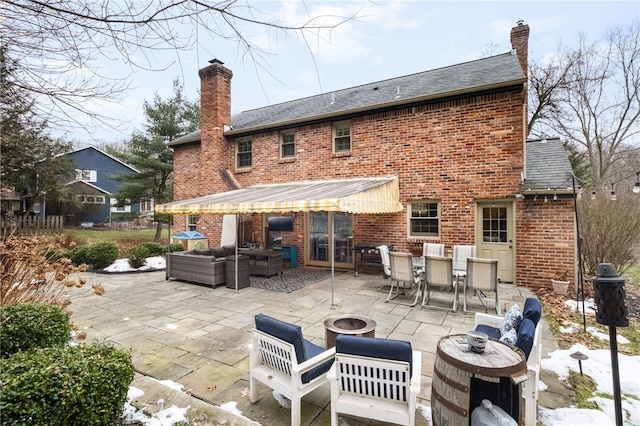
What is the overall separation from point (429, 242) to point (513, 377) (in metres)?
7.72

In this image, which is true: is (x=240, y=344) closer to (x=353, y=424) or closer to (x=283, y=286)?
(x=353, y=424)

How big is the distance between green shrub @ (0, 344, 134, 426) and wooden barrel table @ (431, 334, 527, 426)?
263cm

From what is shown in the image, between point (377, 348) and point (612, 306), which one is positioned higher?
point (612, 306)

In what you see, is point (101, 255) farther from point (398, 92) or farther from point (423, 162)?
point (398, 92)

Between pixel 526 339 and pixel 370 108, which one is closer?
pixel 526 339

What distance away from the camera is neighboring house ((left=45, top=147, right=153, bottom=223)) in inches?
976

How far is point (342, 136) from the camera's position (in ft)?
36.8

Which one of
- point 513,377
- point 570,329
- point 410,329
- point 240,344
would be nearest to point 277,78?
point 513,377

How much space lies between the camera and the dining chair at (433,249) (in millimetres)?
8936

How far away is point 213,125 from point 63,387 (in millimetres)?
12540

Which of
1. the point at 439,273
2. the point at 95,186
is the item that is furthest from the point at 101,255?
the point at 95,186

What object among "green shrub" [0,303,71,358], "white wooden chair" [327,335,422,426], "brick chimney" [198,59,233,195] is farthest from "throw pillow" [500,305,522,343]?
"brick chimney" [198,59,233,195]

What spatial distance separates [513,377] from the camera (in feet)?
7.39

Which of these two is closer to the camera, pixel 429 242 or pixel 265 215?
pixel 429 242
